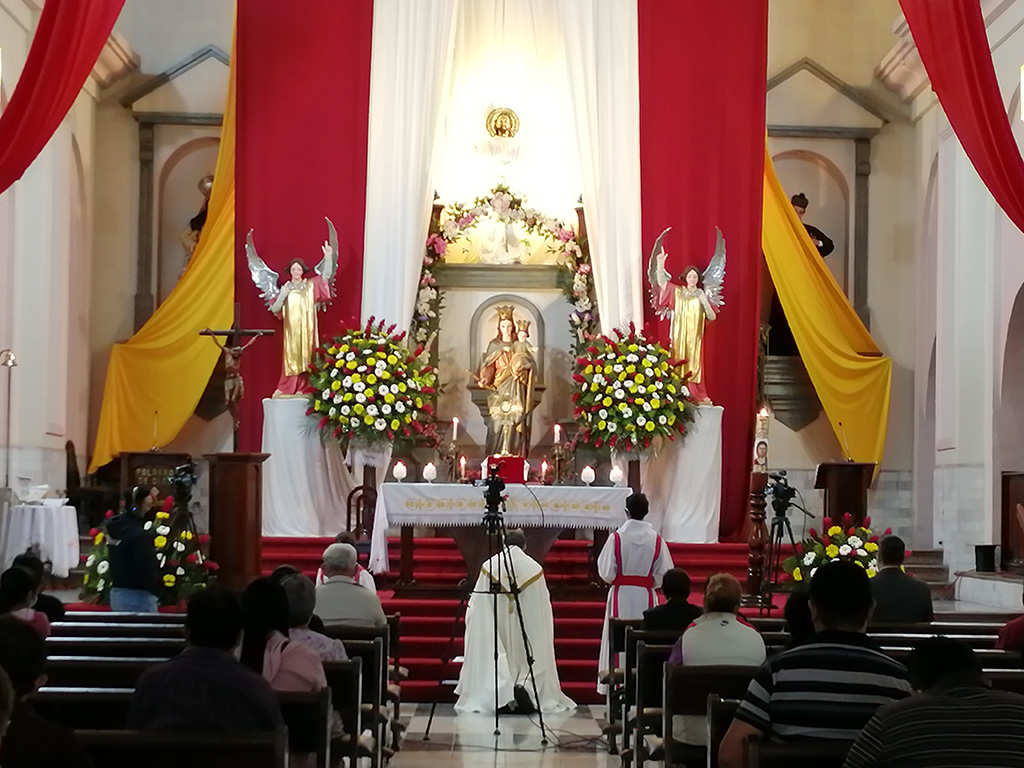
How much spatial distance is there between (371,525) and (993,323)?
6.61 m

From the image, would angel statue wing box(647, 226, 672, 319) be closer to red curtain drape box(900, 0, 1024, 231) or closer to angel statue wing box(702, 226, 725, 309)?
angel statue wing box(702, 226, 725, 309)

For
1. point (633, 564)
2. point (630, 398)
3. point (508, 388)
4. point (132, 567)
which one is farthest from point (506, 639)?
point (508, 388)

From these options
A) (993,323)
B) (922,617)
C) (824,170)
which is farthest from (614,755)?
(824,170)

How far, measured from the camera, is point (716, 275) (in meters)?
14.3

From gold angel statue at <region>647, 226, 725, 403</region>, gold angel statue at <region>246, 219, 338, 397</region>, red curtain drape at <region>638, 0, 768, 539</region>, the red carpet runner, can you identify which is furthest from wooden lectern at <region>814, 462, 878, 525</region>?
gold angel statue at <region>246, 219, 338, 397</region>

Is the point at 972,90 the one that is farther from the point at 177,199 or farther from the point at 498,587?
the point at 177,199

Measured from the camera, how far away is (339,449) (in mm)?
13812

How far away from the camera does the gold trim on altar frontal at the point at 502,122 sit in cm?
1570

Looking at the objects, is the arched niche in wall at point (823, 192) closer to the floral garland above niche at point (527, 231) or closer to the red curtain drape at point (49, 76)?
the floral garland above niche at point (527, 231)

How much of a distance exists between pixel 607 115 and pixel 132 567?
7.66 meters

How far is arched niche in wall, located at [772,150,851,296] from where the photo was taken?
17.6 meters

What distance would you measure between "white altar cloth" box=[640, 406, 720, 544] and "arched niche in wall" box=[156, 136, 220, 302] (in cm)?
676

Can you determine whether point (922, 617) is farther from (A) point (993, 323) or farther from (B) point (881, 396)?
(B) point (881, 396)

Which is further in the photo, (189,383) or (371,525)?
(189,383)
